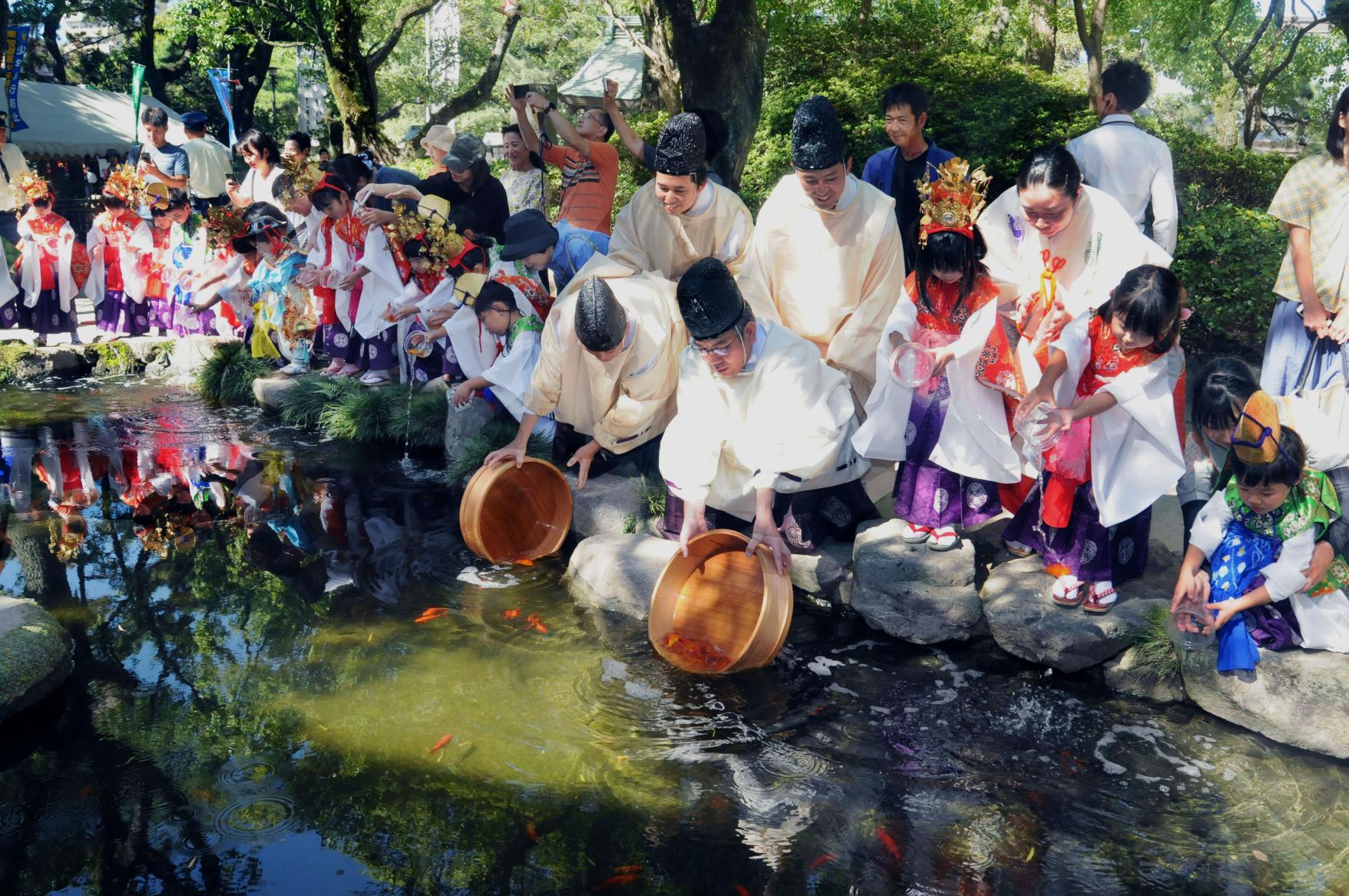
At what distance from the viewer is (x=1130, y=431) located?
4.33 meters

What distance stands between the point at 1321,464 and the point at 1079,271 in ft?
4.04

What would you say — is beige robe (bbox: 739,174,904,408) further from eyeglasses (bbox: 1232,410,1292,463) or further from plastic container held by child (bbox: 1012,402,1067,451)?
eyeglasses (bbox: 1232,410,1292,463)

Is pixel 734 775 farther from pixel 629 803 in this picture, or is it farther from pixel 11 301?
pixel 11 301

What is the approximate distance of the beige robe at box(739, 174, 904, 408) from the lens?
5.36 metres

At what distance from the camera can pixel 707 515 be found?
520 centimetres

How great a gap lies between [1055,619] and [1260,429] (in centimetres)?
109

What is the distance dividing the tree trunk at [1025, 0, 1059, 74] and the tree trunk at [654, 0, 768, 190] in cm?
586

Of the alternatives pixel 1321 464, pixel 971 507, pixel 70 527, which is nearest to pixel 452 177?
pixel 70 527

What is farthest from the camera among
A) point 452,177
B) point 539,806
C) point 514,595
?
point 452,177

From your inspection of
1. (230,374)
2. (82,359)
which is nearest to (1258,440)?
(230,374)

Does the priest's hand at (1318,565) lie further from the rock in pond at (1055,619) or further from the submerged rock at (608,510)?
the submerged rock at (608,510)

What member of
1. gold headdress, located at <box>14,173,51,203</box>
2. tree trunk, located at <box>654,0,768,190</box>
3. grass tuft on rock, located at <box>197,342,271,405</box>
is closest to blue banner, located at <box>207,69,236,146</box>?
gold headdress, located at <box>14,173,51,203</box>

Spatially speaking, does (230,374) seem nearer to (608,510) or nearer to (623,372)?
(608,510)

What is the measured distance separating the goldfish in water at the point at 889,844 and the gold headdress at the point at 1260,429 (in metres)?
1.80
